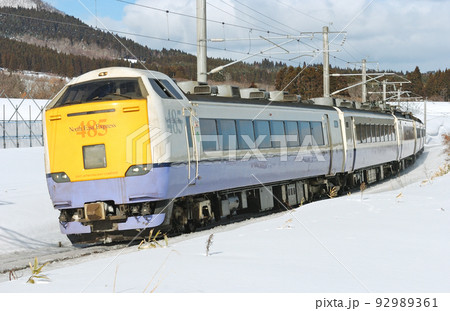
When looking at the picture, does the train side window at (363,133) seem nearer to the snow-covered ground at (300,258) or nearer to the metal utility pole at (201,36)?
the metal utility pole at (201,36)

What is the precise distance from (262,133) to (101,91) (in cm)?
514

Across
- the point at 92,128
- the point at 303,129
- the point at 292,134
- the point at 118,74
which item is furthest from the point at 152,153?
the point at 303,129

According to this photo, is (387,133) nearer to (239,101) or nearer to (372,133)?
(372,133)

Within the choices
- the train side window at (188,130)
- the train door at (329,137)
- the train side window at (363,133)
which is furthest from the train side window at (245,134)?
the train side window at (363,133)

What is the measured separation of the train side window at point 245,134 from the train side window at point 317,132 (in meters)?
4.35

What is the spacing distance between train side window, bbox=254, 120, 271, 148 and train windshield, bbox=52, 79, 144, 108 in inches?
179

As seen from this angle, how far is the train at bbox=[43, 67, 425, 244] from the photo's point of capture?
37.3 ft


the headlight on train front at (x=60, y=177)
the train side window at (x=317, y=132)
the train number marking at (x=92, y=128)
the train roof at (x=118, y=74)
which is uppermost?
the train roof at (x=118, y=74)

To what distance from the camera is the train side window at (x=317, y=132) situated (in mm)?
19250

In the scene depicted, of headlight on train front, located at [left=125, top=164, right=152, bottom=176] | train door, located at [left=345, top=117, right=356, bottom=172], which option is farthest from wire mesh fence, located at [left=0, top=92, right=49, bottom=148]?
headlight on train front, located at [left=125, top=164, right=152, bottom=176]

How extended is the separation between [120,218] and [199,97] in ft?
11.0
